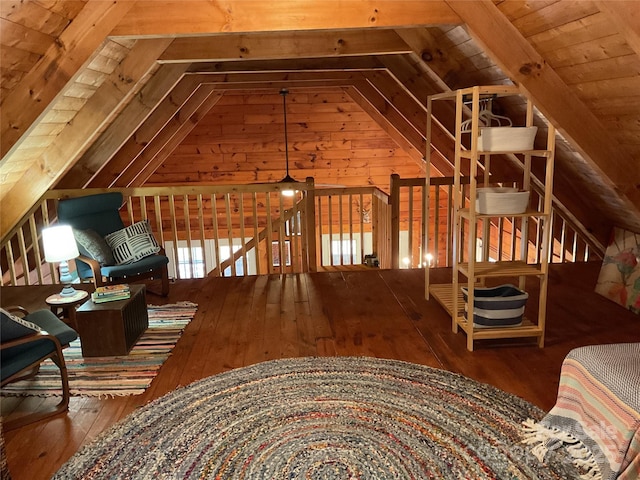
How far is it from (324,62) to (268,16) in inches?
88.1

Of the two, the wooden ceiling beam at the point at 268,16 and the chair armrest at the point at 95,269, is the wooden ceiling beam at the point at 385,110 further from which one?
the chair armrest at the point at 95,269

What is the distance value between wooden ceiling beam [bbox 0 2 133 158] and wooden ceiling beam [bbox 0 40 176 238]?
98 cm

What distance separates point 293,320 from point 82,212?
205cm

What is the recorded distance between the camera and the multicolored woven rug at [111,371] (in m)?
2.96

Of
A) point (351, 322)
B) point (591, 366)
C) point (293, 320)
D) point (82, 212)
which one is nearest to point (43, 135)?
point (82, 212)

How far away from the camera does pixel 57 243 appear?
3.59 meters

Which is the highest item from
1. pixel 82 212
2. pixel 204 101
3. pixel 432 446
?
pixel 204 101

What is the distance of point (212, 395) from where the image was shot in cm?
284

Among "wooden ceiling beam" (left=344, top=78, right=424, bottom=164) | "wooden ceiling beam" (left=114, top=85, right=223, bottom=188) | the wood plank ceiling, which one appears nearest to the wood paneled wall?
"wooden ceiling beam" (left=114, top=85, right=223, bottom=188)

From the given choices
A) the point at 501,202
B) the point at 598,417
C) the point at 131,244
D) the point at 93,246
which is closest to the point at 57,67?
the point at 93,246

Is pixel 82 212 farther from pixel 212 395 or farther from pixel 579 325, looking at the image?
pixel 579 325

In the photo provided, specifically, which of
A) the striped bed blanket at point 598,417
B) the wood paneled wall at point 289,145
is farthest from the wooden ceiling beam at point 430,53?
the wood paneled wall at point 289,145

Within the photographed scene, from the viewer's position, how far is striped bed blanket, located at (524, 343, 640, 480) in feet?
6.43

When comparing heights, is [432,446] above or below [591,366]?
below
